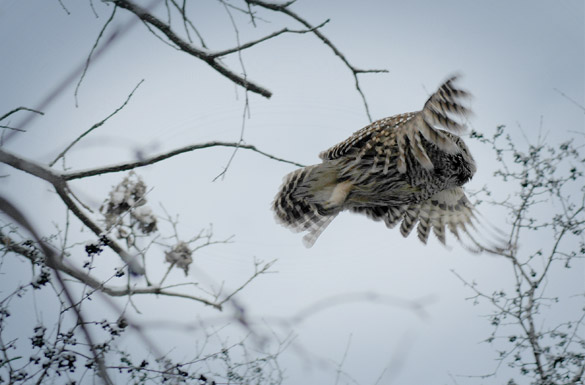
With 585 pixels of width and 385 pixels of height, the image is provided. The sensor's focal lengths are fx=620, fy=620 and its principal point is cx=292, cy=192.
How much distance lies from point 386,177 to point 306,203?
0.75 metres

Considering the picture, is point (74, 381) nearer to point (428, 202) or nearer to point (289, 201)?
point (289, 201)

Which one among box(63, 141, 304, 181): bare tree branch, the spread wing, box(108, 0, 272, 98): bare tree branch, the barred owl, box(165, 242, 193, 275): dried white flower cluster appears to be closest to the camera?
the spread wing

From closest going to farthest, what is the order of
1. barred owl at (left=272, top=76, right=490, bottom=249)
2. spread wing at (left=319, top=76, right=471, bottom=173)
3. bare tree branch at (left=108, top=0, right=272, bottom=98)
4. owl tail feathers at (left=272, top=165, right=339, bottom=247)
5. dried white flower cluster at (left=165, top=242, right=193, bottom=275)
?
spread wing at (left=319, top=76, right=471, bottom=173)
bare tree branch at (left=108, top=0, right=272, bottom=98)
barred owl at (left=272, top=76, right=490, bottom=249)
dried white flower cluster at (left=165, top=242, right=193, bottom=275)
owl tail feathers at (left=272, top=165, right=339, bottom=247)

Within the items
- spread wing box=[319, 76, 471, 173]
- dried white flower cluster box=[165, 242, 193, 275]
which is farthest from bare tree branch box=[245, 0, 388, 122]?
dried white flower cluster box=[165, 242, 193, 275]

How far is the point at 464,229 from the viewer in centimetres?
406

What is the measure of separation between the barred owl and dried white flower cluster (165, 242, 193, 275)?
0.72 metres

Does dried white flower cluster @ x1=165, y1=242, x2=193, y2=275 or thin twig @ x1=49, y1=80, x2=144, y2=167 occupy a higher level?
thin twig @ x1=49, y1=80, x2=144, y2=167

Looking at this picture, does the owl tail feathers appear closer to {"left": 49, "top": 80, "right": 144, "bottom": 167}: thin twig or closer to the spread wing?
the spread wing

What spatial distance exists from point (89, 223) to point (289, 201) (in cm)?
121

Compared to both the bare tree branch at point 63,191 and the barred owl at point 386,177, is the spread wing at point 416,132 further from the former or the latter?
the bare tree branch at point 63,191

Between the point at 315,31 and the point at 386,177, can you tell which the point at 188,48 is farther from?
the point at 386,177

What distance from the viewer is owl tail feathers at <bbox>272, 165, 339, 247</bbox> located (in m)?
3.58

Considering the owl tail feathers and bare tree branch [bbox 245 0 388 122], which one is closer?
bare tree branch [bbox 245 0 388 122]

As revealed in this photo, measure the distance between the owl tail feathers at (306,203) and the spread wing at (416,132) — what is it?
0.18 meters
